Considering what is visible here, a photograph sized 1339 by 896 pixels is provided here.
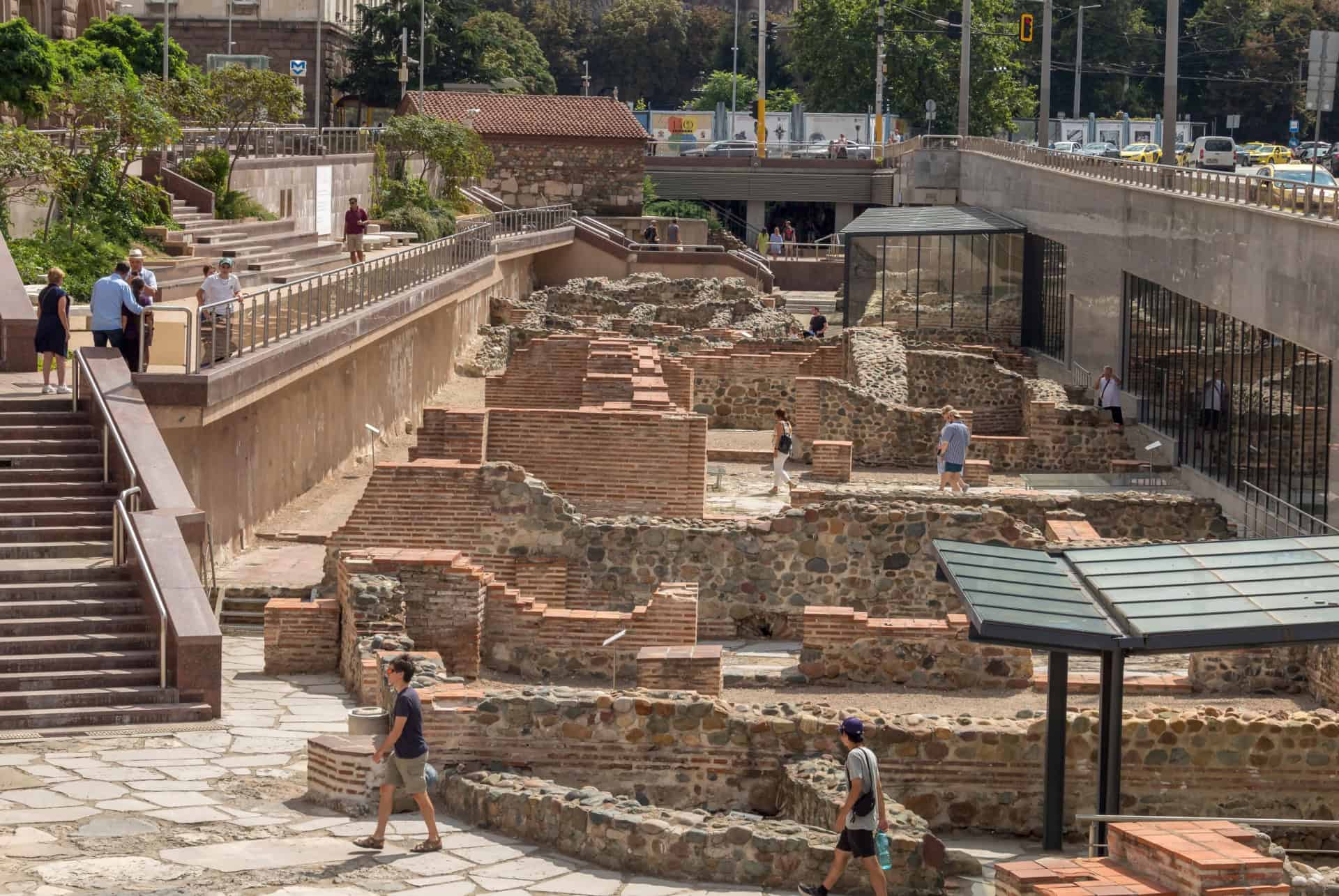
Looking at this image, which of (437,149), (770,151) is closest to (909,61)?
(770,151)

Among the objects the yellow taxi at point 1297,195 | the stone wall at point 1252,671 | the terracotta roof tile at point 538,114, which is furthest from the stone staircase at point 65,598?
the terracotta roof tile at point 538,114

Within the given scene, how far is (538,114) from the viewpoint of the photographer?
66.3m

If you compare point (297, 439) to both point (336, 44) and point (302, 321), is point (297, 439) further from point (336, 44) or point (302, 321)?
point (336, 44)

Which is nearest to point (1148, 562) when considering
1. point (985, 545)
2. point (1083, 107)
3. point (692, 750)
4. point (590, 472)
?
point (985, 545)

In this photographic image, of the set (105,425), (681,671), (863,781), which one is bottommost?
(681,671)

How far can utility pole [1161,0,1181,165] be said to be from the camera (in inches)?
1426

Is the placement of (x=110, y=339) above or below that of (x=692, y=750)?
above

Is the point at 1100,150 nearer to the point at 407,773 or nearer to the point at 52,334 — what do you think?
the point at 52,334

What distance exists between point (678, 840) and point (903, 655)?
18.7 ft

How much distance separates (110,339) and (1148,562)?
420 inches

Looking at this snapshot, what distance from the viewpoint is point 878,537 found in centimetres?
1902

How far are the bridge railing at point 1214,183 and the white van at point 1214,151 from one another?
661 inches

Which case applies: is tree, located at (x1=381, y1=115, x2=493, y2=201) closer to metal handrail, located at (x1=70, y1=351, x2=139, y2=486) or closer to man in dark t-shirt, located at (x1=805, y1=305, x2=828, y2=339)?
man in dark t-shirt, located at (x1=805, y1=305, x2=828, y2=339)

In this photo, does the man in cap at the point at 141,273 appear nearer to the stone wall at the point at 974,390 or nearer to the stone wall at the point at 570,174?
the stone wall at the point at 974,390
